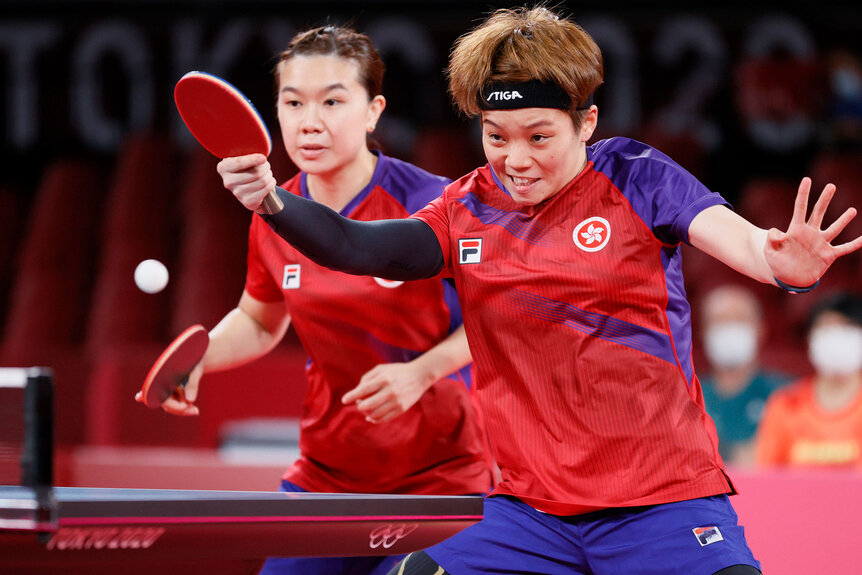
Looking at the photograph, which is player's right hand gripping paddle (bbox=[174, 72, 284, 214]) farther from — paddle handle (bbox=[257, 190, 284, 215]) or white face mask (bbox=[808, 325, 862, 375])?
white face mask (bbox=[808, 325, 862, 375])

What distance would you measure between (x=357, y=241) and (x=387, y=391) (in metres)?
0.47

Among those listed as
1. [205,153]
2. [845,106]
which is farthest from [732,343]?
[205,153]

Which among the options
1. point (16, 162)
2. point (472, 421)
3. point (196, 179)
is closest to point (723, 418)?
point (472, 421)

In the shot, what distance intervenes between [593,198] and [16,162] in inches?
323

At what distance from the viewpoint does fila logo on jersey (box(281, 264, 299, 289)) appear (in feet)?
8.75

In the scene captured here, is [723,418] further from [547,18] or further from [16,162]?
[16,162]

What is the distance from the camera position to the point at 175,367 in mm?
2432

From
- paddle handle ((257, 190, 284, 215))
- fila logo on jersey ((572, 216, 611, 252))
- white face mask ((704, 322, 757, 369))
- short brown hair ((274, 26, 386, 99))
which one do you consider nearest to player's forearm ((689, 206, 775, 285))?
fila logo on jersey ((572, 216, 611, 252))

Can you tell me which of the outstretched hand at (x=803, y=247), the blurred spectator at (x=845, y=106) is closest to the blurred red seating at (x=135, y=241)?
the blurred spectator at (x=845, y=106)

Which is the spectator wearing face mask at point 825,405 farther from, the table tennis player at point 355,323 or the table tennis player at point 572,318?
the table tennis player at point 572,318

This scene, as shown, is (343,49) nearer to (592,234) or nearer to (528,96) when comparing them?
(528,96)

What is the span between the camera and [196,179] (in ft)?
25.5

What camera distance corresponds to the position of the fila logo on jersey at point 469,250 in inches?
86.8

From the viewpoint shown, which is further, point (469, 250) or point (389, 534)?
point (469, 250)
